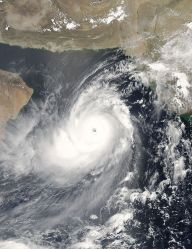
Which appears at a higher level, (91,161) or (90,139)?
(90,139)

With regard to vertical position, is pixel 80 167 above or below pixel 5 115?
below

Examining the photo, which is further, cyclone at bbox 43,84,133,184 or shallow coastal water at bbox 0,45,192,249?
cyclone at bbox 43,84,133,184

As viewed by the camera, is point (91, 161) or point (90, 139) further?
point (90, 139)

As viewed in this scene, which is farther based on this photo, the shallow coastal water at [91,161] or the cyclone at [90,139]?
the cyclone at [90,139]

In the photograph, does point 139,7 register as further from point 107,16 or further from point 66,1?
point 66,1

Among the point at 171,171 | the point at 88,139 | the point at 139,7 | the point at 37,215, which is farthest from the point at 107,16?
the point at 37,215

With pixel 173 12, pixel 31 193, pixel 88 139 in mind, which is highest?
pixel 173 12
